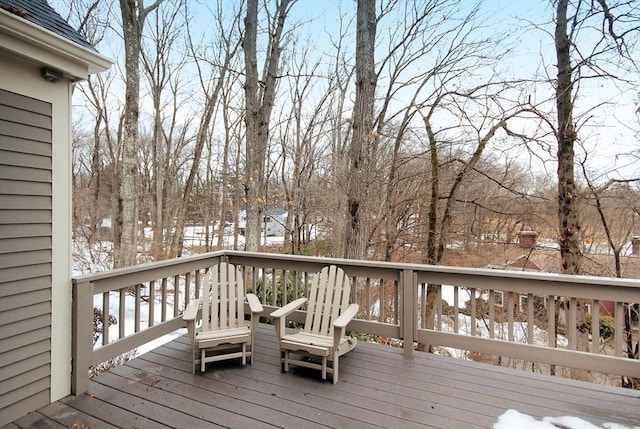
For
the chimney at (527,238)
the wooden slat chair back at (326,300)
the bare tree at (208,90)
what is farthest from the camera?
the bare tree at (208,90)

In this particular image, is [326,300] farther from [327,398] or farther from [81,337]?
[81,337]

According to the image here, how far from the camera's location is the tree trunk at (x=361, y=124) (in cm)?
479

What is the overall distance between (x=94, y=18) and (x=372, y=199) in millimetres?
8027

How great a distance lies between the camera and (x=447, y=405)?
2.44 m

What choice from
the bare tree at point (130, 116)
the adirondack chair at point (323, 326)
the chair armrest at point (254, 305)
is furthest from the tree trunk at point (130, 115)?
the adirondack chair at point (323, 326)

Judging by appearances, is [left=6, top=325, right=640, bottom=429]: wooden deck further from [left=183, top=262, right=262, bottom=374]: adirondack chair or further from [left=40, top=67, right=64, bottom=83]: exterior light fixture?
[left=40, top=67, right=64, bottom=83]: exterior light fixture

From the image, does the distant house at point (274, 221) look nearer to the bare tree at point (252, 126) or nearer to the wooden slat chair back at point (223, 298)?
the bare tree at point (252, 126)

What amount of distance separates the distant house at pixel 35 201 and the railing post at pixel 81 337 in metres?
0.04

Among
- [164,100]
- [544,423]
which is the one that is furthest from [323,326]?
[164,100]

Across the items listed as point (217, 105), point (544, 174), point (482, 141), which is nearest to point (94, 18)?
point (217, 105)

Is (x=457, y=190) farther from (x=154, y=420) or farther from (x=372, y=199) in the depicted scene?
(x=154, y=420)

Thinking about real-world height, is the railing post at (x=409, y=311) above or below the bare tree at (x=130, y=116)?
below

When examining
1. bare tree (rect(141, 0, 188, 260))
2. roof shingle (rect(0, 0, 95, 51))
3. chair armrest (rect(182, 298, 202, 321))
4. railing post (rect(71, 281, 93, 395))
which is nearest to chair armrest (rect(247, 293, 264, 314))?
chair armrest (rect(182, 298, 202, 321))

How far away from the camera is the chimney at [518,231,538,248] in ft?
21.0
